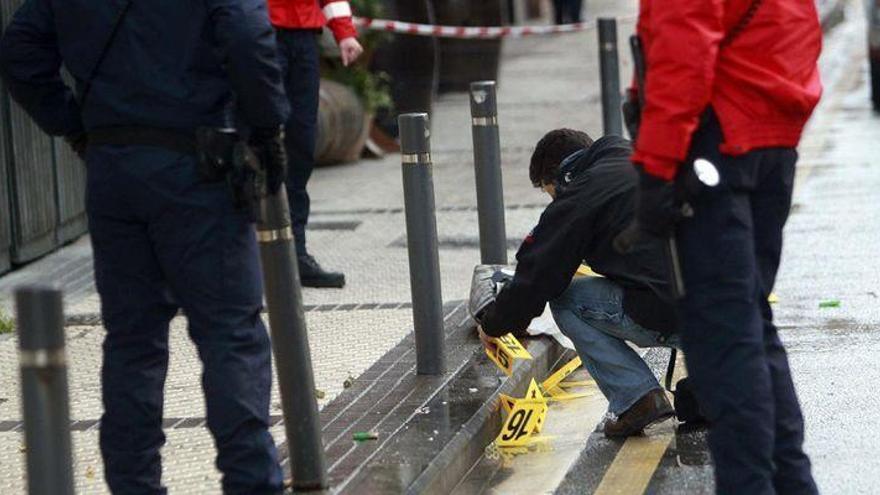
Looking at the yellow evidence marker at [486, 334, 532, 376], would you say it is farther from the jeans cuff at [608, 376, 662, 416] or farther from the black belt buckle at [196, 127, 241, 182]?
the black belt buckle at [196, 127, 241, 182]

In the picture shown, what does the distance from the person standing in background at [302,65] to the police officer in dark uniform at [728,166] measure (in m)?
3.95

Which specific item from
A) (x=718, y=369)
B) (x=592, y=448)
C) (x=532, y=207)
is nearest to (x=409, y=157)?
(x=592, y=448)

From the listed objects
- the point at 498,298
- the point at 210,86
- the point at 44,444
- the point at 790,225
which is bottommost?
the point at 790,225

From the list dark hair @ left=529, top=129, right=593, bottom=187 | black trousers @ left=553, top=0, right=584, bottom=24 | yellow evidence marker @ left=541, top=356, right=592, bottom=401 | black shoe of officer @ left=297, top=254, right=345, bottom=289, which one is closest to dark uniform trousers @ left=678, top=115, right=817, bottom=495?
dark hair @ left=529, top=129, right=593, bottom=187

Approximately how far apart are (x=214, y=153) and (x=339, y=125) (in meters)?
8.74

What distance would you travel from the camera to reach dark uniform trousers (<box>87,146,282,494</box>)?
484 centimetres

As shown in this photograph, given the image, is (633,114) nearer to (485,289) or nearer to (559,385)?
(485,289)

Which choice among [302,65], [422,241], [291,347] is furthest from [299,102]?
[291,347]

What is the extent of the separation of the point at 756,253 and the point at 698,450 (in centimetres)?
138

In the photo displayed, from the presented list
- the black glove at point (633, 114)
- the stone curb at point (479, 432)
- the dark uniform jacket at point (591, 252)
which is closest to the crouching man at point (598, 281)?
the dark uniform jacket at point (591, 252)

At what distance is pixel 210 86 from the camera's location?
16.0ft

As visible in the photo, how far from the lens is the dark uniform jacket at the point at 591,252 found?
6102mm

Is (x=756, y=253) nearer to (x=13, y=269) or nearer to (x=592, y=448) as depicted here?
(x=592, y=448)

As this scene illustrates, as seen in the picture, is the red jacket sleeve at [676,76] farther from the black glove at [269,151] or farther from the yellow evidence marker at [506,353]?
the yellow evidence marker at [506,353]
